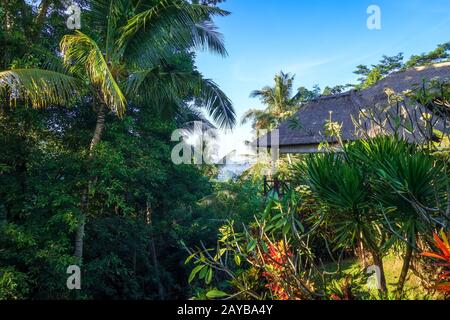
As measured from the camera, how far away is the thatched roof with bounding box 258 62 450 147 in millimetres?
9733

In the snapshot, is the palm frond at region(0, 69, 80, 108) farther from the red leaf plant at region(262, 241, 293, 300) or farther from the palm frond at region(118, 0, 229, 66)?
the red leaf plant at region(262, 241, 293, 300)

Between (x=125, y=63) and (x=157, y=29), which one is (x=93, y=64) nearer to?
(x=125, y=63)

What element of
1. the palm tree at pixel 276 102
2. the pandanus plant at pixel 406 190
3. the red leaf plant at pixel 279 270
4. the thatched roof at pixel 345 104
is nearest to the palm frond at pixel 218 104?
the thatched roof at pixel 345 104

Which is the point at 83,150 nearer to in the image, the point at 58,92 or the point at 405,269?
the point at 58,92

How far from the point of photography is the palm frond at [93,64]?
16.5 ft

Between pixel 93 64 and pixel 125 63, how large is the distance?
3.98 ft

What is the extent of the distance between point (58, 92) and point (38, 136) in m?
1.52

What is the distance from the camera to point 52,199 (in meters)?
5.64

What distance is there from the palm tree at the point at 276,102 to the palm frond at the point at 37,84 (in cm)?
1772

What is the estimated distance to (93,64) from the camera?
16.7 ft

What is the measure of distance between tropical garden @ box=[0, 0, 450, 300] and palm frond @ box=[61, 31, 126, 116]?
3cm

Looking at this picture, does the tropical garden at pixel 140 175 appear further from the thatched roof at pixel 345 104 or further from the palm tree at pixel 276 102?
the palm tree at pixel 276 102

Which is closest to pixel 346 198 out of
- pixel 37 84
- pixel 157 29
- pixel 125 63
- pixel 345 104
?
pixel 37 84
